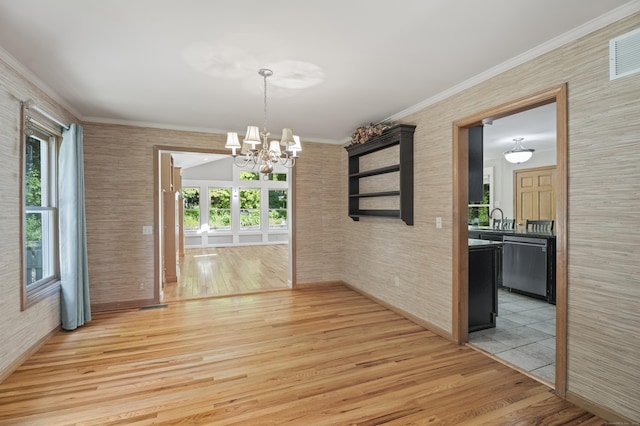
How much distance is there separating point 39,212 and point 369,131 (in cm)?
393

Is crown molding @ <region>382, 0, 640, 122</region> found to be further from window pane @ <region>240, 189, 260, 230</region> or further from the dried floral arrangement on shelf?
window pane @ <region>240, 189, 260, 230</region>

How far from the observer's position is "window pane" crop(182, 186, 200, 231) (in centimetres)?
1087

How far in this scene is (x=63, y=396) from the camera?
2260 mm

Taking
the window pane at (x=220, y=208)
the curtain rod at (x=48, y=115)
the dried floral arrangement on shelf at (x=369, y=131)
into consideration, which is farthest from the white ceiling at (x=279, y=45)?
the window pane at (x=220, y=208)

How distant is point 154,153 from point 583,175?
4840 mm

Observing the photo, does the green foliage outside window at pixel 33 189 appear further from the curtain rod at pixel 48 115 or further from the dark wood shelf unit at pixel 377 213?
the dark wood shelf unit at pixel 377 213

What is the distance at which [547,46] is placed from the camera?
2.29 m

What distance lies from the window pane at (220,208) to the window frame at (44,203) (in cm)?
763

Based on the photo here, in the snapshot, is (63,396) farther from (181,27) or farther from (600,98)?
(600,98)

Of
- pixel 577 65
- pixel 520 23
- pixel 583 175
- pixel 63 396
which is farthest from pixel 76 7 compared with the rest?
pixel 583 175

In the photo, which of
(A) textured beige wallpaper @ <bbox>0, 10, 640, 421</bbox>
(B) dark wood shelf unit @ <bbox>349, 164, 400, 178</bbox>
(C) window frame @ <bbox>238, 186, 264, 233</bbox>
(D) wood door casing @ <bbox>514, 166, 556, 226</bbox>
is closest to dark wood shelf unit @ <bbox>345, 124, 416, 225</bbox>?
(B) dark wood shelf unit @ <bbox>349, 164, 400, 178</bbox>

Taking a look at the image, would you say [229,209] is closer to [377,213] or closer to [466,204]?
[377,213]

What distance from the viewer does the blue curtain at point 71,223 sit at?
342 centimetres

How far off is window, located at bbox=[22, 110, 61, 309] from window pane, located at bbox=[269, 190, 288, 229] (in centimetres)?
833
